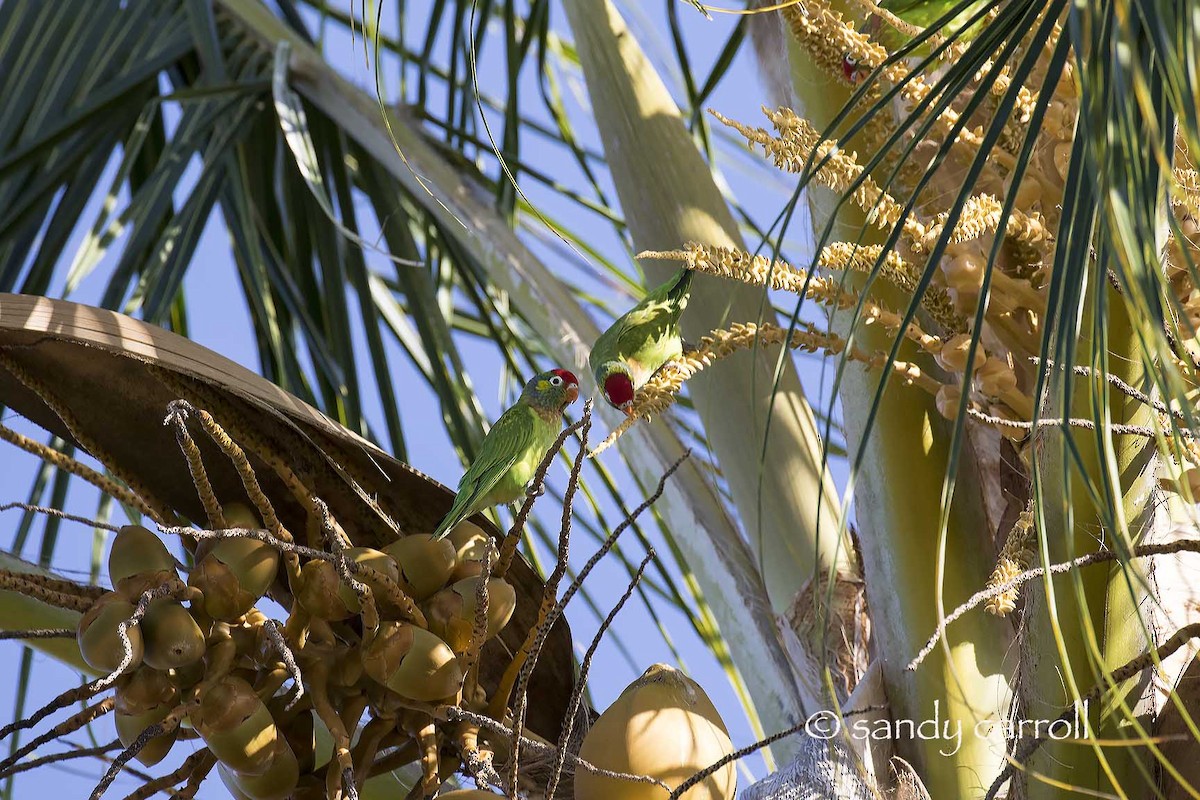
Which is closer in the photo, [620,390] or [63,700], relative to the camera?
[63,700]

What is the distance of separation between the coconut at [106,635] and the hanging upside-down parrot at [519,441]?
0.23 m

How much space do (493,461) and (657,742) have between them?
0.75ft

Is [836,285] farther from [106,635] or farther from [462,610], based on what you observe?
[106,635]

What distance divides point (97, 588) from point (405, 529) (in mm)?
187

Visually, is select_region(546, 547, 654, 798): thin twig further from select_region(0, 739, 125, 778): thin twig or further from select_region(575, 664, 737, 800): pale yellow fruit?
select_region(0, 739, 125, 778): thin twig

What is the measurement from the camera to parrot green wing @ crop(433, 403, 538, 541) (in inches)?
28.4

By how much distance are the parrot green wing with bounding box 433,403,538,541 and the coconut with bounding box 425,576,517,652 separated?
52 millimetres

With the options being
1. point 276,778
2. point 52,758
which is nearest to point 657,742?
point 276,778

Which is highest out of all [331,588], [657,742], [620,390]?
[620,390]

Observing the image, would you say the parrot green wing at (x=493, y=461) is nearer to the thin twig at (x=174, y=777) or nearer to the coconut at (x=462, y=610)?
the coconut at (x=462, y=610)

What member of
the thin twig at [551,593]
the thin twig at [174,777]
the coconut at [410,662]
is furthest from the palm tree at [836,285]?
the thin twig at [174,777]

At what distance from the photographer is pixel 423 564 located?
652mm

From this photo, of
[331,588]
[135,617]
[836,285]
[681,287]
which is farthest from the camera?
[681,287]

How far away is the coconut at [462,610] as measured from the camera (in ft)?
2.06
